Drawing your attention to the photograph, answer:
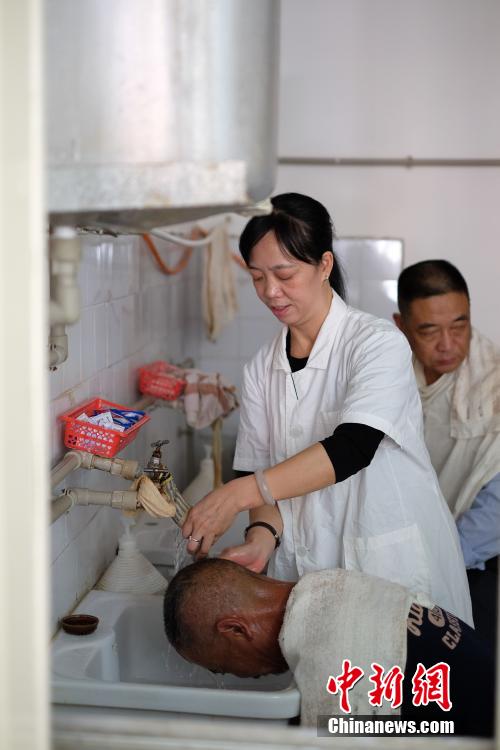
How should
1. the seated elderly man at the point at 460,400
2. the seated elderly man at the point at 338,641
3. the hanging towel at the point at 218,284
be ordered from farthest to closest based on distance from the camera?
the hanging towel at the point at 218,284, the seated elderly man at the point at 460,400, the seated elderly man at the point at 338,641

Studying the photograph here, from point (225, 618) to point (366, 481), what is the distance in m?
0.44

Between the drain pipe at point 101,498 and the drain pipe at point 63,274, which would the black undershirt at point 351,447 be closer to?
the drain pipe at point 101,498

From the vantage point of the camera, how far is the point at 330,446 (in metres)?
1.59

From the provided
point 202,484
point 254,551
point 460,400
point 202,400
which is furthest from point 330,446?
point 202,484

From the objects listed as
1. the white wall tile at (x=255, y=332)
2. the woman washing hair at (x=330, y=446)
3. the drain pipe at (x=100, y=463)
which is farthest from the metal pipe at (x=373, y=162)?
the drain pipe at (x=100, y=463)

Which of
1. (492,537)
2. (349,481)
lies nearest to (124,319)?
(349,481)

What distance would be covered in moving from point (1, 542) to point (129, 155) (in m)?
0.41

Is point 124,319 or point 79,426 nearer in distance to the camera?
point 79,426

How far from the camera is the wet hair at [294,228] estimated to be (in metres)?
1.68

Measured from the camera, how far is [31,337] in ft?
2.39

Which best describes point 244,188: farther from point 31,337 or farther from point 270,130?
point 31,337

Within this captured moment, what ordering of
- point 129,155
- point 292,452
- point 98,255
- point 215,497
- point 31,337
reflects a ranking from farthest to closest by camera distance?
point 98,255 → point 292,452 → point 215,497 → point 129,155 → point 31,337

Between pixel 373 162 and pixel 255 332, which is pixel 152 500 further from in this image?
pixel 373 162

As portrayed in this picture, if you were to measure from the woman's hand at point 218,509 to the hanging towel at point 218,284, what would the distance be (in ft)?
6.01
